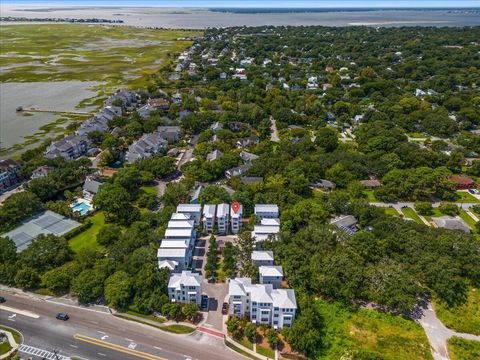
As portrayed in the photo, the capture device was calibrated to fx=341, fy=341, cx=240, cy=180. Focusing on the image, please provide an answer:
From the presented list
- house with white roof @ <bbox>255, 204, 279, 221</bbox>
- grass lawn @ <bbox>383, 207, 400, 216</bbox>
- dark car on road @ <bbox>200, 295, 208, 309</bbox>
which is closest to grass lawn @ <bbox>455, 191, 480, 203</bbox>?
grass lawn @ <bbox>383, 207, 400, 216</bbox>

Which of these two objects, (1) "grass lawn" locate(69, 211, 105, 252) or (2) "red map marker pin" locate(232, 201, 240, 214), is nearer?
(1) "grass lawn" locate(69, 211, 105, 252)

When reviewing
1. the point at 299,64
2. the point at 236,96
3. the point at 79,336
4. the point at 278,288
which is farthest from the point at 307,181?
the point at 299,64

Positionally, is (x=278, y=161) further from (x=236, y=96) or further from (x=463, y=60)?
(x=463, y=60)

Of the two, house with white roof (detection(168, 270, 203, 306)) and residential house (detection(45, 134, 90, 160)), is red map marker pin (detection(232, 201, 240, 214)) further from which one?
residential house (detection(45, 134, 90, 160))

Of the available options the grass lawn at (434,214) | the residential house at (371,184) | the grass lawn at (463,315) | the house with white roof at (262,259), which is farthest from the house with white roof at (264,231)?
the grass lawn at (434,214)

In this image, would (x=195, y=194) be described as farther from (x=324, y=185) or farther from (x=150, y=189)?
(x=324, y=185)

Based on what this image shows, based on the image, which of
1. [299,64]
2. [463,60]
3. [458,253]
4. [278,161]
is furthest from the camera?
[299,64]
